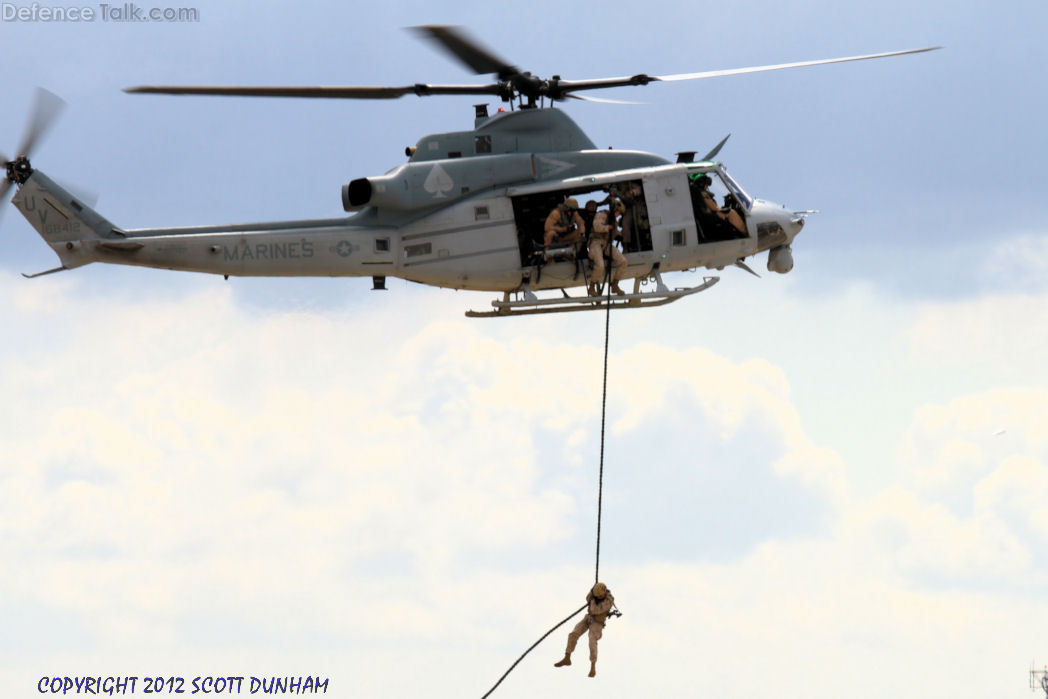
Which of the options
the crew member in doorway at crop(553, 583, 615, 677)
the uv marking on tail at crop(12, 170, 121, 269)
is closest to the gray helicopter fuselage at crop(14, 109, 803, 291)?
the uv marking on tail at crop(12, 170, 121, 269)

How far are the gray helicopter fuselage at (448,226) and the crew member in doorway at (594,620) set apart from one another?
6.77 m

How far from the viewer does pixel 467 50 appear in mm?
30188

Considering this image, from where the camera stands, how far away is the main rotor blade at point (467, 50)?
29188mm

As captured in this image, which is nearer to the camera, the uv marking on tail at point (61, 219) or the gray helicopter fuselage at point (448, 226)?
the gray helicopter fuselage at point (448, 226)

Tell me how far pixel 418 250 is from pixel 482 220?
139 centimetres

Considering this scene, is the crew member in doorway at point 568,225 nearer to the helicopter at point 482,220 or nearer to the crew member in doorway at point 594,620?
the helicopter at point 482,220

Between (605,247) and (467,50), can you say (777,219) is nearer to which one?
(605,247)

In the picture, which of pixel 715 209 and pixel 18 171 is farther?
pixel 715 209

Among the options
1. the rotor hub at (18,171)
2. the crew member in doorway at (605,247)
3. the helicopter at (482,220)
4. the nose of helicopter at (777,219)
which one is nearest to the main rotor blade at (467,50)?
the helicopter at (482,220)

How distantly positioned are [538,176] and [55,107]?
995cm

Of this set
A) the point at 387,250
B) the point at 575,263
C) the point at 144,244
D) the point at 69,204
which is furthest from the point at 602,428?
the point at 69,204

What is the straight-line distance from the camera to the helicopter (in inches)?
1225

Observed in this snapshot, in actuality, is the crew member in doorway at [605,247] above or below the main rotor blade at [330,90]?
below

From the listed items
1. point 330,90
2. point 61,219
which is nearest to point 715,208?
point 330,90
